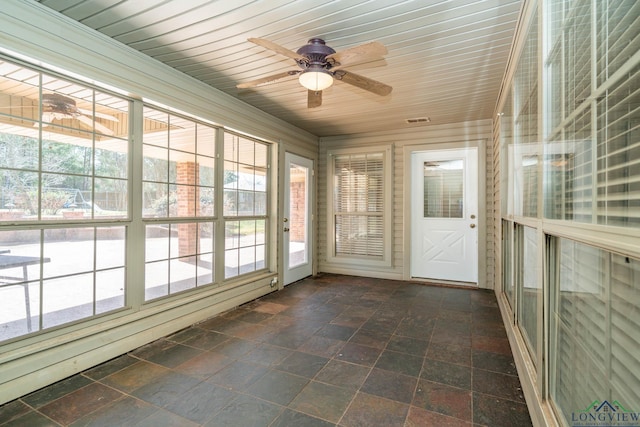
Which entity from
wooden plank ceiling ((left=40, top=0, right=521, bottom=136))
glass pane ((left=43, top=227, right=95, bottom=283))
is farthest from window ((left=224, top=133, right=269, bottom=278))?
glass pane ((left=43, top=227, right=95, bottom=283))

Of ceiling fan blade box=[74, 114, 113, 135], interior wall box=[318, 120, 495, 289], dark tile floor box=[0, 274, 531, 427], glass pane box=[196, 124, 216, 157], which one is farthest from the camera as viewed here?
interior wall box=[318, 120, 495, 289]

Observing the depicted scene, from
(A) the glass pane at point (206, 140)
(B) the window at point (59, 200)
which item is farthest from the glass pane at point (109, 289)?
(A) the glass pane at point (206, 140)

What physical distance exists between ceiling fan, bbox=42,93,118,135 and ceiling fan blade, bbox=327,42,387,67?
1.91 meters

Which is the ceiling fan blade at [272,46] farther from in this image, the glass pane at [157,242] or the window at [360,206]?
the window at [360,206]

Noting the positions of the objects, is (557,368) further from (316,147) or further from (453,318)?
(316,147)

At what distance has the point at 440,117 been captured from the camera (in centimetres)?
436

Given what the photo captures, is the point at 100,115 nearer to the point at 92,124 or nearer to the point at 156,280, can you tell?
the point at 92,124

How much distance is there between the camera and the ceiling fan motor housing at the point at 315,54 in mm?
2193

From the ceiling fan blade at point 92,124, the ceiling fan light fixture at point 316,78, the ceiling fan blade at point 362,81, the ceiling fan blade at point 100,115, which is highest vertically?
the ceiling fan blade at point 362,81

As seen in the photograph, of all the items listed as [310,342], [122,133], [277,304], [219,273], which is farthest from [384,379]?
[122,133]

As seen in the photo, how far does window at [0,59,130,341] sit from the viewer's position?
2004 millimetres

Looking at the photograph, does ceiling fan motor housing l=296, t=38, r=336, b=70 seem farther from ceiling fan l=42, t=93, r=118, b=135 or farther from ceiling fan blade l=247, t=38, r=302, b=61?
ceiling fan l=42, t=93, r=118, b=135

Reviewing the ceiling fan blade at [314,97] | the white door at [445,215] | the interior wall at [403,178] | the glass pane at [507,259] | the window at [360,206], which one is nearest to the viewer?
the ceiling fan blade at [314,97]

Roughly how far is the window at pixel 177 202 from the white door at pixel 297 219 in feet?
4.69
